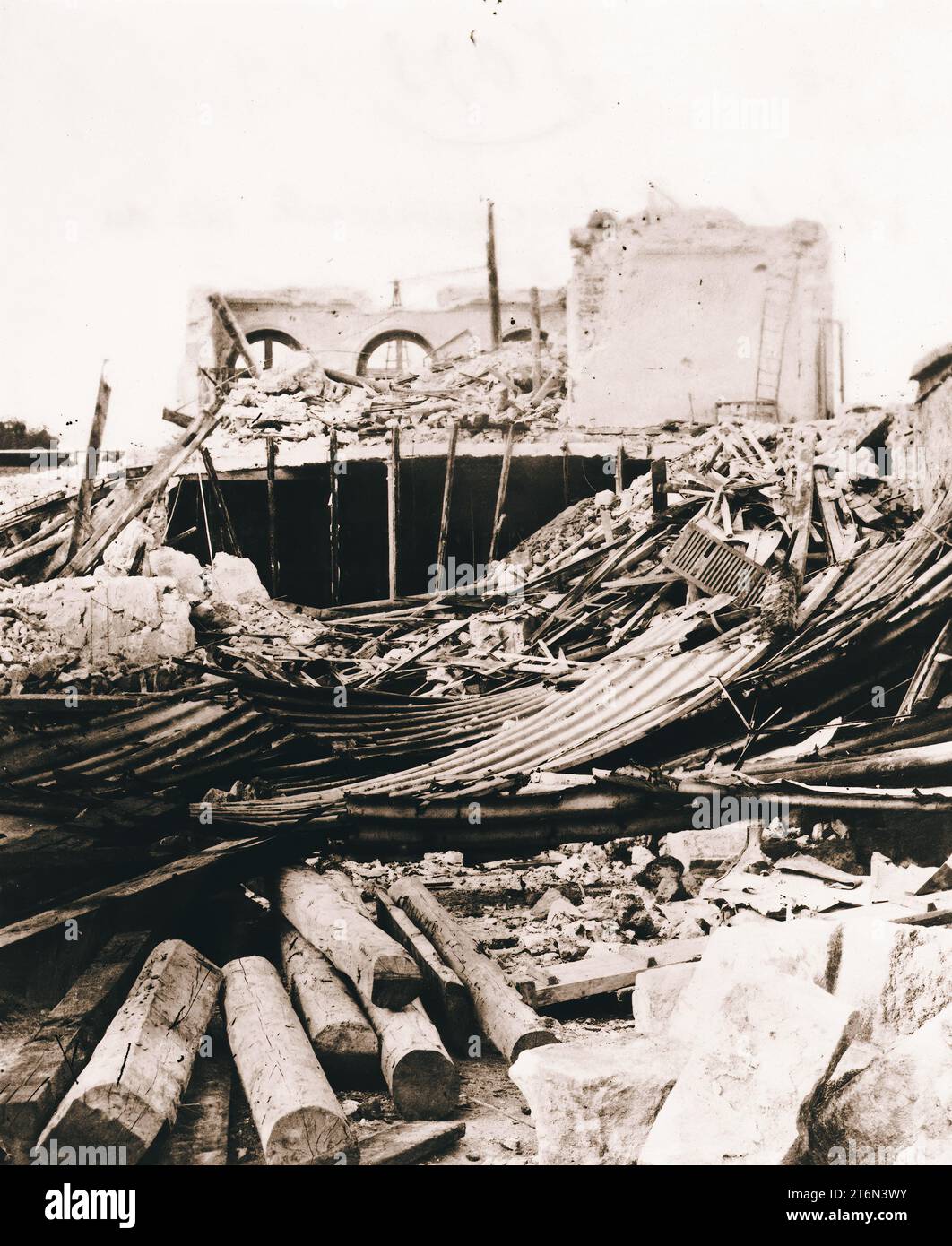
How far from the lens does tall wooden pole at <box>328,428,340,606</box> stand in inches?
458

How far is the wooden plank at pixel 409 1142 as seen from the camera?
3.07 metres

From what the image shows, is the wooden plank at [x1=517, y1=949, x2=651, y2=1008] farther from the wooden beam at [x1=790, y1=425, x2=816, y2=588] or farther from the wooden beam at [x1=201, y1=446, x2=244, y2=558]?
the wooden beam at [x1=201, y1=446, x2=244, y2=558]

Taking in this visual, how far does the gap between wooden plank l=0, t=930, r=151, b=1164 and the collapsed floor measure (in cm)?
1

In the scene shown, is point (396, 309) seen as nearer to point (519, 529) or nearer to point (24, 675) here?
point (519, 529)

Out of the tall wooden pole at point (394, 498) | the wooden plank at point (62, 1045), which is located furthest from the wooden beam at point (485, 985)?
the tall wooden pole at point (394, 498)

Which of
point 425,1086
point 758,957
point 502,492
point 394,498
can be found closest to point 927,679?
point 758,957

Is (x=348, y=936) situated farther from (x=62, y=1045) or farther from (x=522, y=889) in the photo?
(x=522, y=889)

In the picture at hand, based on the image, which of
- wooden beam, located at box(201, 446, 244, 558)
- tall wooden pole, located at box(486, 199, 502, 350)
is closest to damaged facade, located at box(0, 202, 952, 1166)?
wooden beam, located at box(201, 446, 244, 558)

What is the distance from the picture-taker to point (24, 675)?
26.9 ft

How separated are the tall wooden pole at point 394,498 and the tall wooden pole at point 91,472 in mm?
3141

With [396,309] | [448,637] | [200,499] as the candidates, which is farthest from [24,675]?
[396,309]

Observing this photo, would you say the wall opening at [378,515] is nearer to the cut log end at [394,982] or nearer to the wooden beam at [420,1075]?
the cut log end at [394,982]

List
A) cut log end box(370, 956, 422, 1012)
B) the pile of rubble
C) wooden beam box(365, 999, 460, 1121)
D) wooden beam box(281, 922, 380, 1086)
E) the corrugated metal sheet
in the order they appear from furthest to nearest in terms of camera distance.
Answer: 1. the pile of rubble
2. the corrugated metal sheet
3. cut log end box(370, 956, 422, 1012)
4. wooden beam box(281, 922, 380, 1086)
5. wooden beam box(365, 999, 460, 1121)

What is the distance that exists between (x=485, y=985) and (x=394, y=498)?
843cm
